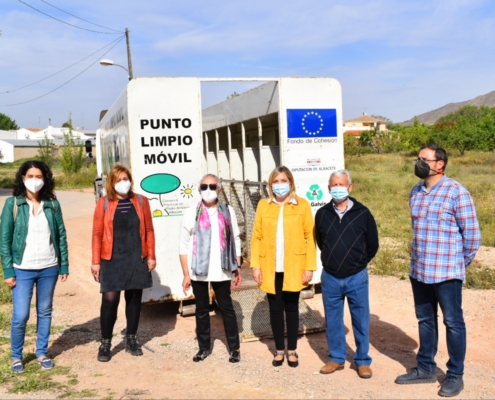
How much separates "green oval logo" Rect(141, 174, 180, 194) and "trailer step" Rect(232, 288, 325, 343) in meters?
1.56

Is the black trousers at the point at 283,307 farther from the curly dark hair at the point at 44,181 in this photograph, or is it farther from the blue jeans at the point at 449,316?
the curly dark hair at the point at 44,181

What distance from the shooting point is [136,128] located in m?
6.20

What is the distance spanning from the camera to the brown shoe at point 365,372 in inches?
181

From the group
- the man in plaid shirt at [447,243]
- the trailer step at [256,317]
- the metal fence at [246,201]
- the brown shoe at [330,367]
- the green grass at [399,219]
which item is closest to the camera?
the man in plaid shirt at [447,243]

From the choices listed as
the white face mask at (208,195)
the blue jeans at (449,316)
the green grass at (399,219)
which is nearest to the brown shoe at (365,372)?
the blue jeans at (449,316)

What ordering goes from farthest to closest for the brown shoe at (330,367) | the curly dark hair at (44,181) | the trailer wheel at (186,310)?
the trailer wheel at (186,310)
the curly dark hair at (44,181)
the brown shoe at (330,367)

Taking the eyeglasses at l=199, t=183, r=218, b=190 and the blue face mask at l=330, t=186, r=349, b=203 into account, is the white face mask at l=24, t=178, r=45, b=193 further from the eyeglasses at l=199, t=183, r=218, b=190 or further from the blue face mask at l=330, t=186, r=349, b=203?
the blue face mask at l=330, t=186, r=349, b=203

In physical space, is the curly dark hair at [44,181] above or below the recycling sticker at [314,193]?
above

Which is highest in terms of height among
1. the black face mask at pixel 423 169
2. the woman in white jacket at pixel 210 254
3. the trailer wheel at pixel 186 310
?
the black face mask at pixel 423 169

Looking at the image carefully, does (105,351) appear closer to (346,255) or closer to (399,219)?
(346,255)

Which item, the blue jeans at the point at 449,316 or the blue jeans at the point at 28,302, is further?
the blue jeans at the point at 28,302

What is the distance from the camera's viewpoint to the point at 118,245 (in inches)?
202

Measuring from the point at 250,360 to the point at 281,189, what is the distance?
168 cm

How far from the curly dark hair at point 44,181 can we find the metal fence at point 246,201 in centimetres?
325
